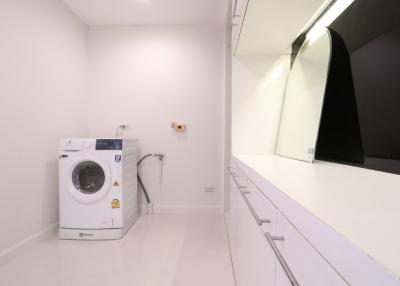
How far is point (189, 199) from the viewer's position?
10.0ft

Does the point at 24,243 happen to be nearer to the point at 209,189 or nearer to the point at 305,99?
the point at 209,189

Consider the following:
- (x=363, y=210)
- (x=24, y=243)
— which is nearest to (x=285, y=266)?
(x=363, y=210)

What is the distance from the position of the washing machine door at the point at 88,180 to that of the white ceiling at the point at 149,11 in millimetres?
1794

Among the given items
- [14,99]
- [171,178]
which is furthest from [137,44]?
[171,178]

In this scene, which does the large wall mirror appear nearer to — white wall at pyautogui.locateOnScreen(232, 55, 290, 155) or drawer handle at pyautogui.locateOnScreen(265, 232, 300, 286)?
white wall at pyautogui.locateOnScreen(232, 55, 290, 155)

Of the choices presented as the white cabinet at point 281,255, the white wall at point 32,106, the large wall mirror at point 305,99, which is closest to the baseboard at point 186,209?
the white wall at point 32,106

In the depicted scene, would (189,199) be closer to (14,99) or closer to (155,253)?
(155,253)

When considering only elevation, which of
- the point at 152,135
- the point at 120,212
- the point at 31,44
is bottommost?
the point at 120,212

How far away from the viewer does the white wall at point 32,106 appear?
186 cm

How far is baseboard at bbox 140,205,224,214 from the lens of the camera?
303cm

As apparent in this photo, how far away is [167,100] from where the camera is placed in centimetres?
304

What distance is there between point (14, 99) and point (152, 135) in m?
1.49

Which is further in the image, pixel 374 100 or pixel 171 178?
pixel 171 178

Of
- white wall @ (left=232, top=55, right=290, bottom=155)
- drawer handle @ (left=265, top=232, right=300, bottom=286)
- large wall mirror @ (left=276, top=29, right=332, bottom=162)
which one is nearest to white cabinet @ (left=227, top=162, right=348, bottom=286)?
drawer handle @ (left=265, top=232, right=300, bottom=286)
